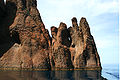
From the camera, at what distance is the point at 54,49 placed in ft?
101

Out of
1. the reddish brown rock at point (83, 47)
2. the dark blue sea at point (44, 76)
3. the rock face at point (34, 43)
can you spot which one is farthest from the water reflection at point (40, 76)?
the reddish brown rock at point (83, 47)

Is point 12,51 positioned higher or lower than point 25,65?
higher

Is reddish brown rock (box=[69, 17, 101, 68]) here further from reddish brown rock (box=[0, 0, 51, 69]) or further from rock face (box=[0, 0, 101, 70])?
reddish brown rock (box=[0, 0, 51, 69])

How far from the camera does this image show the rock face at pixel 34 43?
2750 centimetres

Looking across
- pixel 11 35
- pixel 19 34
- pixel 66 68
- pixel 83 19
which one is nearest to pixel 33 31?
pixel 19 34

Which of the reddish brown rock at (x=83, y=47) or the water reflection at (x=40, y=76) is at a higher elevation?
the reddish brown rock at (x=83, y=47)

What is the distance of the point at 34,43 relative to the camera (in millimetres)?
28422

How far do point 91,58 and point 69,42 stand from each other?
8.65 m

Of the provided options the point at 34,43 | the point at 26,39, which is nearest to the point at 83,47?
the point at 34,43

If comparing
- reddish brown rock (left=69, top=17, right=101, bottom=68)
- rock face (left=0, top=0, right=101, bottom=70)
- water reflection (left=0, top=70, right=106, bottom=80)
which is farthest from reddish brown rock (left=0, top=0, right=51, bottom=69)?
reddish brown rock (left=69, top=17, right=101, bottom=68)

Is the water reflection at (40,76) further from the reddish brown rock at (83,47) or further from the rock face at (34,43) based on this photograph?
the reddish brown rock at (83,47)

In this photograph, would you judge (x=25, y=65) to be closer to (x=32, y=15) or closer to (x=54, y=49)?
(x=54, y=49)

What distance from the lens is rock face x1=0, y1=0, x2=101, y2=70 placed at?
2750 cm

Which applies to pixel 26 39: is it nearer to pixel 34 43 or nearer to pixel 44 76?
pixel 34 43
